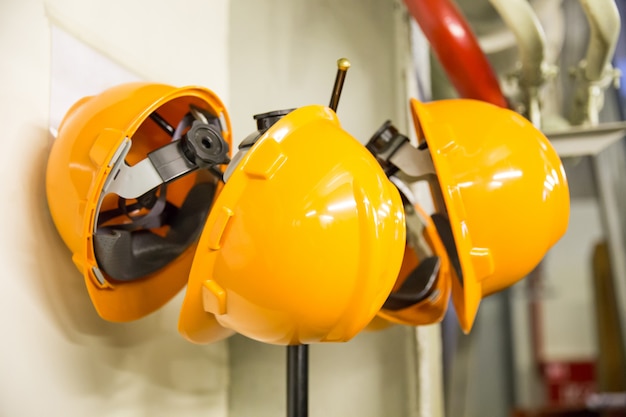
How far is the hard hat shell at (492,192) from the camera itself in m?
0.64

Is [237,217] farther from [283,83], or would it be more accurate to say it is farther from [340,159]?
[283,83]

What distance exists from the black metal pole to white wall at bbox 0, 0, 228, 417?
0.67ft

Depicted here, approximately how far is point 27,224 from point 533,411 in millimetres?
1621

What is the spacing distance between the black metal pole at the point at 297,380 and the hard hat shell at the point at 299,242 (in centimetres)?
18

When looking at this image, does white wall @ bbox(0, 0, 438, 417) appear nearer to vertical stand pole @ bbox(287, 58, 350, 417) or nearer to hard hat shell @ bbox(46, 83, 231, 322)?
hard hat shell @ bbox(46, 83, 231, 322)

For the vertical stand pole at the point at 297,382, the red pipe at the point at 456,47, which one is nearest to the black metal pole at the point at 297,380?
the vertical stand pole at the point at 297,382

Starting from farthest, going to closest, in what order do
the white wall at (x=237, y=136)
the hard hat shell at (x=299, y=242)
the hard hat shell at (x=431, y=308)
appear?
the hard hat shell at (x=431, y=308) < the white wall at (x=237, y=136) < the hard hat shell at (x=299, y=242)

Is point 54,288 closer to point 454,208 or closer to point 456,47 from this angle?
point 454,208

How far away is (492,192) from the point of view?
2.12ft

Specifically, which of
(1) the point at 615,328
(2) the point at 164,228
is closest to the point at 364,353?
(2) the point at 164,228

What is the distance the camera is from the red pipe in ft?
2.93

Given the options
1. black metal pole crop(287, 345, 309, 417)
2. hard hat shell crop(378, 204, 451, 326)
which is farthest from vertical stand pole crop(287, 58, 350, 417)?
hard hat shell crop(378, 204, 451, 326)

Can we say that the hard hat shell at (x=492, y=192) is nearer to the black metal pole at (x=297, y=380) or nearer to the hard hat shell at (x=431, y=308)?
the hard hat shell at (x=431, y=308)

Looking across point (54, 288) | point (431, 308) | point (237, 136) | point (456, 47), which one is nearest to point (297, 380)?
point (431, 308)
